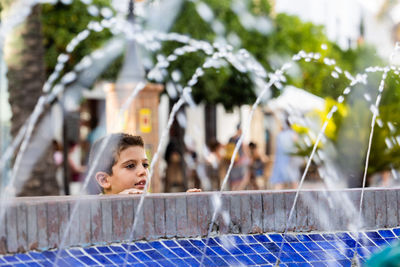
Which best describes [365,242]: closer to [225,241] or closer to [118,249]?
[225,241]

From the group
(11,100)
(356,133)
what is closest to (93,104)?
(356,133)

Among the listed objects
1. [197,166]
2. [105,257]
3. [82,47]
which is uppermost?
[82,47]

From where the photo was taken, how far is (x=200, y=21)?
62.1 ft

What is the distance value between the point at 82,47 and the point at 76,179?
366 cm

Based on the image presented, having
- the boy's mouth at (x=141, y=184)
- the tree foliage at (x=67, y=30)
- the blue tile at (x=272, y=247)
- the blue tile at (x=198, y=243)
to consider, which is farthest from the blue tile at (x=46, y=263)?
the tree foliage at (x=67, y=30)

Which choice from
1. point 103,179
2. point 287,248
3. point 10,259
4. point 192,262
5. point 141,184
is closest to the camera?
point 10,259

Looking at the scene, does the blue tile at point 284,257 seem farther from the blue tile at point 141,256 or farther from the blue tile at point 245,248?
the blue tile at point 141,256

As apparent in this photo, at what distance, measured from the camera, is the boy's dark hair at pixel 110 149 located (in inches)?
163

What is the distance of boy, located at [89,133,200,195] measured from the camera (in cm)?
405

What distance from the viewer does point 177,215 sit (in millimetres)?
3057

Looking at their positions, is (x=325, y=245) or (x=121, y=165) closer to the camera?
(x=325, y=245)

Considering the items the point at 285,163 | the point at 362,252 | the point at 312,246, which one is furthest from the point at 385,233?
the point at 285,163

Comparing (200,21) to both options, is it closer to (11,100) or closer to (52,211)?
(11,100)

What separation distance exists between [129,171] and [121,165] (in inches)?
2.2
